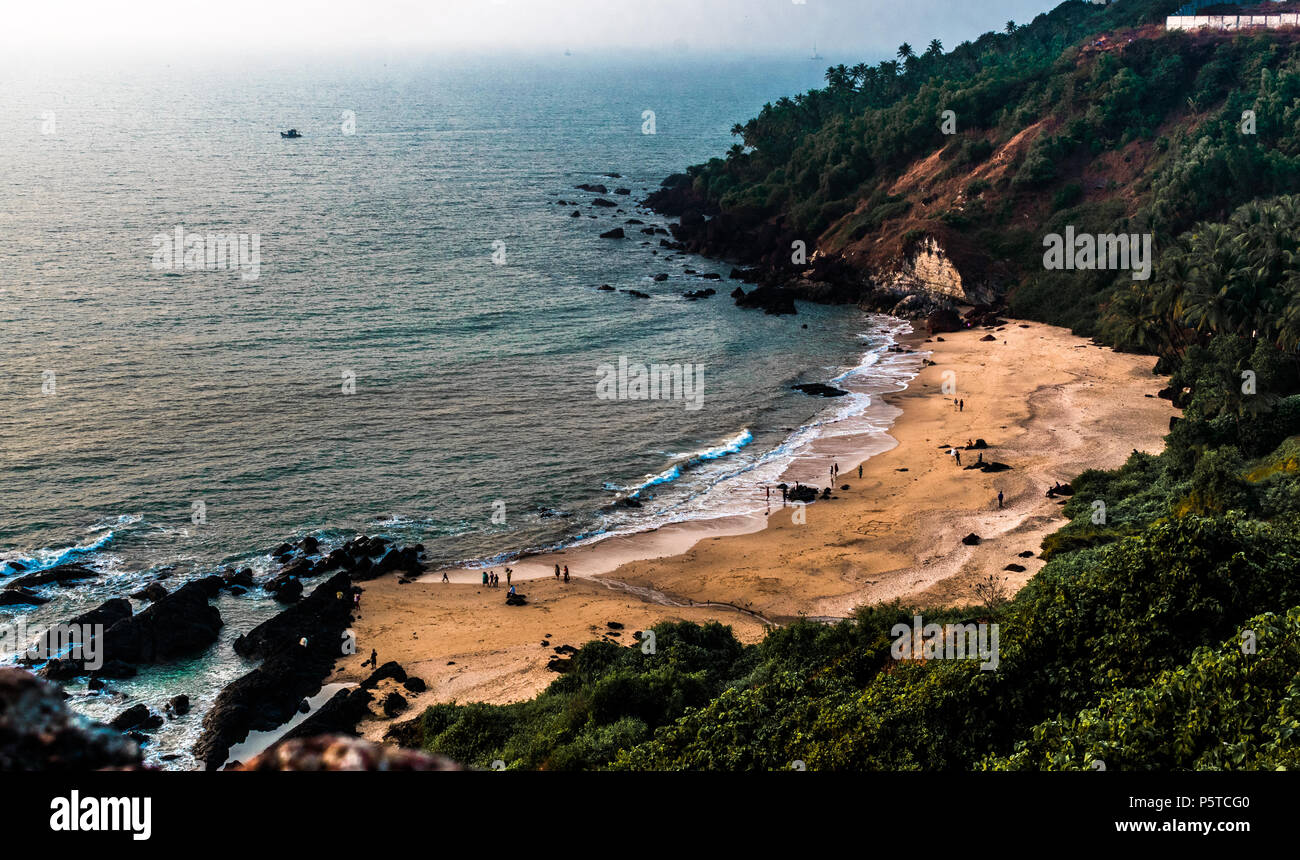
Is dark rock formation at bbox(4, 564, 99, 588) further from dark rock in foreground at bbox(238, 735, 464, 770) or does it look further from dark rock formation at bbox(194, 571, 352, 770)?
dark rock in foreground at bbox(238, 735, 464, 770)

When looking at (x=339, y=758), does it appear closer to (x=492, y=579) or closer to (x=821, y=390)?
(x=492, y=579)

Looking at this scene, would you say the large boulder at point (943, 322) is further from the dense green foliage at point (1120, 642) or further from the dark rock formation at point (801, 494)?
the dark rock formation at point (801, 494)

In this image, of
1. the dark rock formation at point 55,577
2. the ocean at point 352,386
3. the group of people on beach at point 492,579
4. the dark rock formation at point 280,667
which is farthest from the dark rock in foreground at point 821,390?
the dark rock formation at point 55,577

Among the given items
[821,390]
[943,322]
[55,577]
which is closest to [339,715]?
[55,577]

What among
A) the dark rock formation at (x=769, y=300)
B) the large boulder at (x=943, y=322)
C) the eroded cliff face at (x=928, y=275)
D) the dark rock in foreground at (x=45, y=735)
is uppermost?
the eroded cliff face at (x=928, y=275)

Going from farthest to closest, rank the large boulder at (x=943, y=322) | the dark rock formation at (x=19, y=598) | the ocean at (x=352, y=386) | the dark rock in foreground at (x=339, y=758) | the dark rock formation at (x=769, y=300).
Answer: the dark rock formation at (x=769, y=300)
the large boulder at (x=943, y=322)
the ocean at (x=352, y=386)
the dark rock formation at (x=19, y=598)
the dark rock in foreground at (x=339, y=758)
